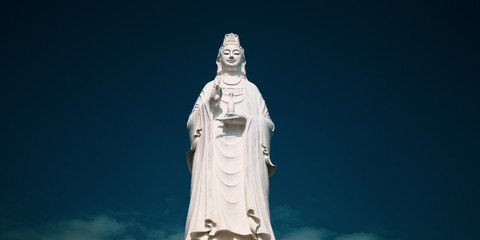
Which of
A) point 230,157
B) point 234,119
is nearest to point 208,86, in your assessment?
point 234,119

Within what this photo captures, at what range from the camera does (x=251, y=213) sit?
1541 centimetres

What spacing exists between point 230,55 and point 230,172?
3694mm

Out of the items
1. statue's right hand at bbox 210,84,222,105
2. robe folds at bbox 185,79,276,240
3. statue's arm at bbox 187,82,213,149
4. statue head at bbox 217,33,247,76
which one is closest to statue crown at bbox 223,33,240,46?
statue head at bbox 217,33,247,76

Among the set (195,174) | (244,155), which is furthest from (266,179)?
(195,174)

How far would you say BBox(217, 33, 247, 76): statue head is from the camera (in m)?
17.8

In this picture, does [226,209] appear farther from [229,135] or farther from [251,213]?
[229,135]

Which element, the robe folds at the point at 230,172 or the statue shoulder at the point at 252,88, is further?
the statue shoulder at the point at 252,88

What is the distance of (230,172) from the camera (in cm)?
1614

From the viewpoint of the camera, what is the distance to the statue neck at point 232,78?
17719 mm

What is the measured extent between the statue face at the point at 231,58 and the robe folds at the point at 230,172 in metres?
0.55

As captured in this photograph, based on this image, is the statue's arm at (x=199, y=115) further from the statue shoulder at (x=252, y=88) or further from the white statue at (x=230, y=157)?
the statue shoulder at (x=252, y=88)

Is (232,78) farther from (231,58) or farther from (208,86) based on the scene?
(208,86)

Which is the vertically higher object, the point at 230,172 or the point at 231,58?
the point at 231,58

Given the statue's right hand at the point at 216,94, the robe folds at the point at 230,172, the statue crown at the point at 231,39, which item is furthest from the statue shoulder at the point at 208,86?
the statue crown at the point at 231,39
